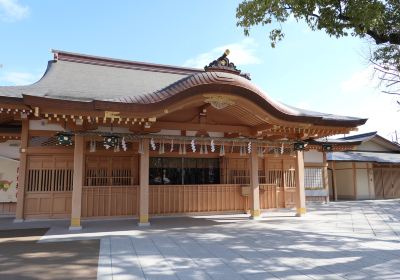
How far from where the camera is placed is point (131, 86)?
12.5m

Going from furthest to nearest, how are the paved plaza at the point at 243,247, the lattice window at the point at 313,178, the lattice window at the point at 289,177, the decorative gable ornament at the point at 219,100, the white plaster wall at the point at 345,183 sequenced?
the white plaster wall at the point at 345,183
the lattice window at the point at 313,178
the lattice window at the point at 289,177
the decorative gable ornament at the point at 219,100
the paved plaza at the point at 243,247

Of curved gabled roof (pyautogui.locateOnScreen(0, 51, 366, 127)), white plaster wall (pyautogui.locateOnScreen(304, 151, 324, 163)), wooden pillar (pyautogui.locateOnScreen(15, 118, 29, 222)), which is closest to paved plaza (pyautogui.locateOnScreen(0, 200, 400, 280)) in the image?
wooden pillar (pyautogui.locateOnScreen(15, 118, 29, 222))

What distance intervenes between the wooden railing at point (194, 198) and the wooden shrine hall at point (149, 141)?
0.12 feet

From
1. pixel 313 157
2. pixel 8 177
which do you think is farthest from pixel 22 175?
pixel 313 157

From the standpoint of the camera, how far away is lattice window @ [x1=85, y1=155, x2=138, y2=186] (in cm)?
1070

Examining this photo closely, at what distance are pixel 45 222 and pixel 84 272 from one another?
6.00 m

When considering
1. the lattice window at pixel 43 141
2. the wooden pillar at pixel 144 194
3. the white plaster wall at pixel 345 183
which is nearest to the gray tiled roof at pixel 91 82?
the lattice window at pixel 43 141

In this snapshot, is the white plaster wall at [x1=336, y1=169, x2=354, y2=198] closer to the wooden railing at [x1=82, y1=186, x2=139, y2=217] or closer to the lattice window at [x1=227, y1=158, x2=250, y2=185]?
the lattice window at [x1=227, y1=158, x2=250, y2=185]

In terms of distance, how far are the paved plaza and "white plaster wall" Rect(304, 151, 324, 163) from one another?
21.7ft

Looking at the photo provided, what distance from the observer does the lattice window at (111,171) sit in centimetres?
1070

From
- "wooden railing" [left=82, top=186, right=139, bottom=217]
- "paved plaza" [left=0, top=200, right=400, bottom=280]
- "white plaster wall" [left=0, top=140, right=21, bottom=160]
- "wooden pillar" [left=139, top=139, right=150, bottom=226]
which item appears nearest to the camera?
"paved plaza" [left=0, top=200, right=400, bottom=280]

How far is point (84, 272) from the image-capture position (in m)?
5.07

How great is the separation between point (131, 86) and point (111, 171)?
3.59 metres

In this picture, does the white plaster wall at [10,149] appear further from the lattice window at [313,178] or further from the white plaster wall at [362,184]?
the white plaster wall at [362,184]
